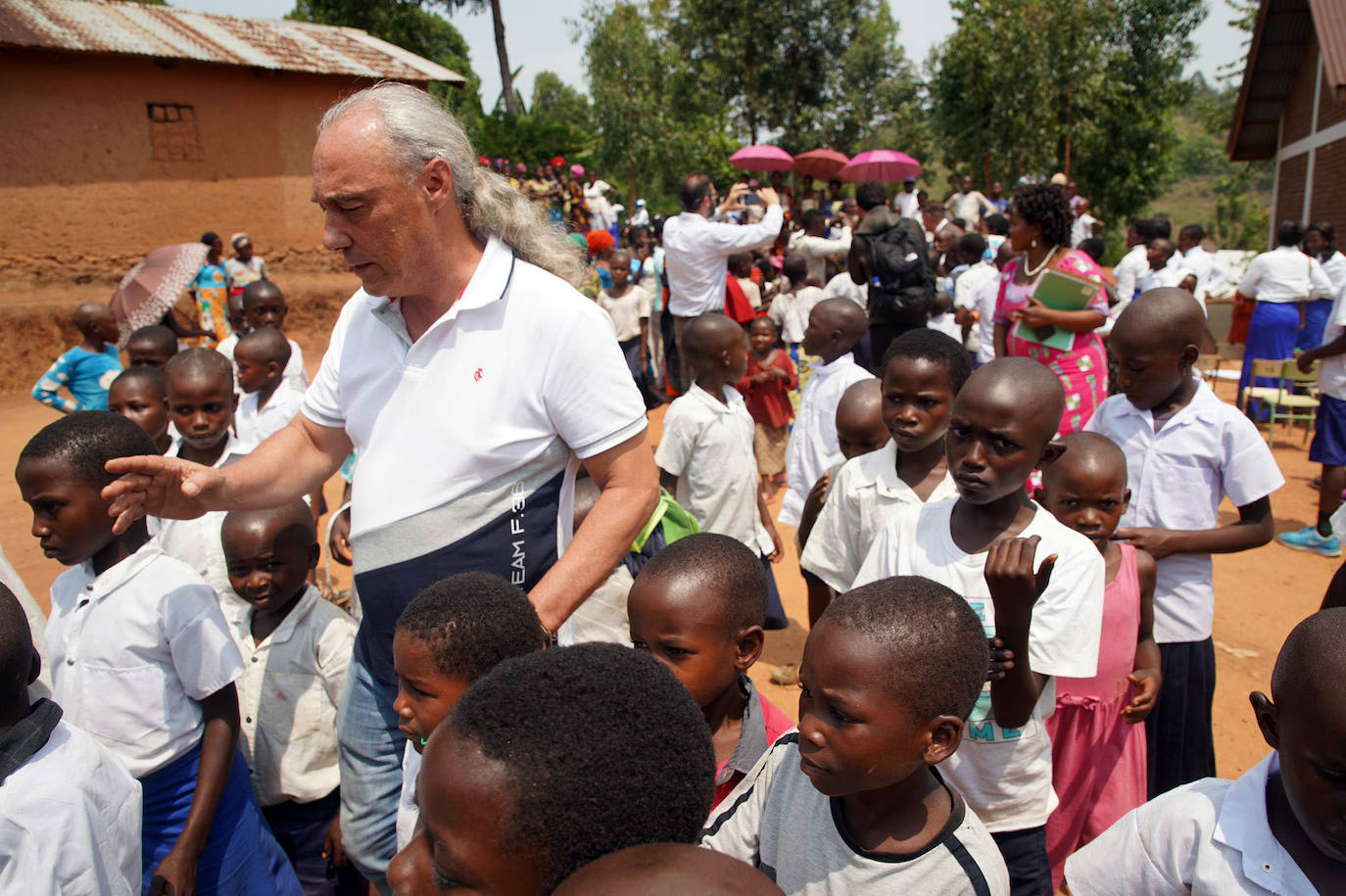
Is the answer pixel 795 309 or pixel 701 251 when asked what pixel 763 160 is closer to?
pixel 795 309

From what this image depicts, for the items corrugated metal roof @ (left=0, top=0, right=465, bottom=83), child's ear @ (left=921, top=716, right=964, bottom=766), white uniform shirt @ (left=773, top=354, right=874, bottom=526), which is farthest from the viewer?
corrugated metal roof @ (left=0, top=0, right=465, bottom=83)

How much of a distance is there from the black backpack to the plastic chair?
4066 millimetres

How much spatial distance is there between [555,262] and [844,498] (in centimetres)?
129

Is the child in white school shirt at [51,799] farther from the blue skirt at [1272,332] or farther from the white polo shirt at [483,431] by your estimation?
the blue skirt at [1272,332]

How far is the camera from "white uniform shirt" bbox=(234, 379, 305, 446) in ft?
14.3

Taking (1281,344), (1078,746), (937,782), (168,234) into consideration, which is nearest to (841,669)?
(937,782)

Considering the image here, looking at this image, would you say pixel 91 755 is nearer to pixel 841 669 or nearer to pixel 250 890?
pixel 250 890

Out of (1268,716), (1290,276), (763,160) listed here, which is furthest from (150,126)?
(1268,716)

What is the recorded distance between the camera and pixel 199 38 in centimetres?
1280

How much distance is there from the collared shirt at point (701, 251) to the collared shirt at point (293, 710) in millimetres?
A: 4623

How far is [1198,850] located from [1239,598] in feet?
15.8

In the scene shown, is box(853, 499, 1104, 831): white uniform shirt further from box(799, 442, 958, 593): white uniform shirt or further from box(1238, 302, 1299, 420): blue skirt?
box(1238, 302, 1299, 420): blue skirt

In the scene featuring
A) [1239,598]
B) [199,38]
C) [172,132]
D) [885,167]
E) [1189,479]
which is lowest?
[1239,598]

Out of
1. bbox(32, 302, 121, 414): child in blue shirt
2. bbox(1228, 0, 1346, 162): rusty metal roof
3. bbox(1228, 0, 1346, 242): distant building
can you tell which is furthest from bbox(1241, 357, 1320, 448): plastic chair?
bbox(32, 302, 121, 414): child in blue shirt
